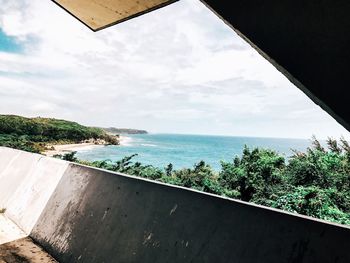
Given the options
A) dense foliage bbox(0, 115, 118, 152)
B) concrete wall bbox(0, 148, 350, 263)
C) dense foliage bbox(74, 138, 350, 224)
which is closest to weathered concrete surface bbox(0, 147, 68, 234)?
concrete wall bbox(0, 148, 350, 263)

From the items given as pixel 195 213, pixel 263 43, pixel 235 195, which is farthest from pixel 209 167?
pixel 263 43

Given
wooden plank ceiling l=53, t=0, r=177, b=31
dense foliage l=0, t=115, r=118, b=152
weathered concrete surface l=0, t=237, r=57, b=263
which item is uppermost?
wooden plank ceiling l=53, t=0, r=177, b=31

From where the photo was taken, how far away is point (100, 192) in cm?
335

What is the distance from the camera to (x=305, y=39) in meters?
1.41

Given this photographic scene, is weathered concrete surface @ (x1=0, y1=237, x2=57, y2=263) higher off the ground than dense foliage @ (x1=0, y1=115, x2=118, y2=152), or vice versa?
dense foliage @ (x1=0, y1=115, x2=118, y2=152)

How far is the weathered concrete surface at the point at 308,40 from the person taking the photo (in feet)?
4.36

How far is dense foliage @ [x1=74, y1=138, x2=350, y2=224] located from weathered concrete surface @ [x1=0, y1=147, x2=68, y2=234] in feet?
10.3

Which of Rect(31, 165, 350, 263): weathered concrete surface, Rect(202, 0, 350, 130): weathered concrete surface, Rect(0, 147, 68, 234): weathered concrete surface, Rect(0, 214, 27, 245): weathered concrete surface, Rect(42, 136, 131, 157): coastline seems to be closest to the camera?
Rect(202, 0, 350, 130): weathered concrete surface

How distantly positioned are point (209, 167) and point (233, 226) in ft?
23.9

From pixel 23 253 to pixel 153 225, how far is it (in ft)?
6.04

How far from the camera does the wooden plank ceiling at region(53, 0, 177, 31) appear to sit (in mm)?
2654

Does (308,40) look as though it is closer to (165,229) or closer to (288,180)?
(165,229)

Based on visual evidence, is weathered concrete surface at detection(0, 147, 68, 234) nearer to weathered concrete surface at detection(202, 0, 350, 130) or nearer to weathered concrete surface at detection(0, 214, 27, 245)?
weathered concrete surface at detection(0, 214, 27, 245)

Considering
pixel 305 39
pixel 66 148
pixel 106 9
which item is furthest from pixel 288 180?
pixel 66 148
